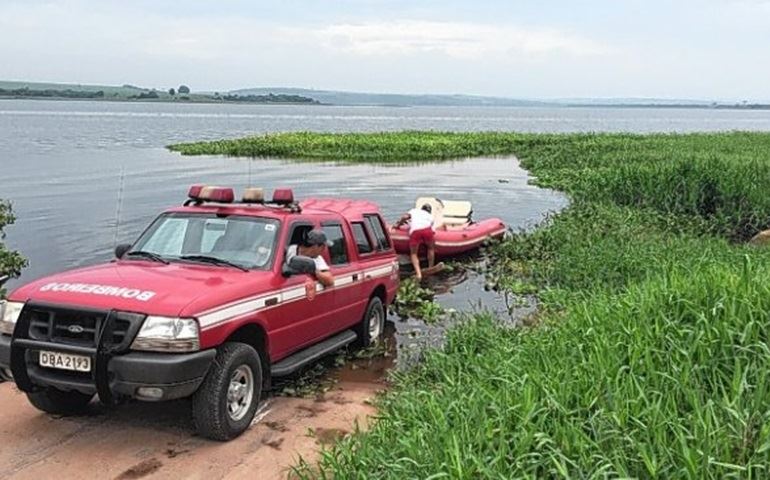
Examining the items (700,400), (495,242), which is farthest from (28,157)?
(700,400)

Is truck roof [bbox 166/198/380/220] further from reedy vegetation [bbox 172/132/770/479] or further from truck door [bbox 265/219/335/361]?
reedy vegetation [bbox 172/132/770/479]

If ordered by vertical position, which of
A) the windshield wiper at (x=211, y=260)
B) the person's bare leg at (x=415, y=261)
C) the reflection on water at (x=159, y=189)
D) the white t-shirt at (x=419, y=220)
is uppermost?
the windshield wiper at (x=211, y=260)

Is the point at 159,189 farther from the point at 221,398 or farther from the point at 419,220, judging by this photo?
the point at 221,398

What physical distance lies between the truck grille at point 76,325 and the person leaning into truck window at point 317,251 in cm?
229

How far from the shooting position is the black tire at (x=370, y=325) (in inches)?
369

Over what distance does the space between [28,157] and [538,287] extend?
4033 cm

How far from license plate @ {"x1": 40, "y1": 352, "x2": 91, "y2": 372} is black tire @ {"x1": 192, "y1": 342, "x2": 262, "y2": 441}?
87 centimetres

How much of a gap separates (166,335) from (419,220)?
966 cm

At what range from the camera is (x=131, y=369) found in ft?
18.9

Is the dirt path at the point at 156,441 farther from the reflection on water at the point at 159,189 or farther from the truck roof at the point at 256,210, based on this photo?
the reflection on water at the point at 159,189

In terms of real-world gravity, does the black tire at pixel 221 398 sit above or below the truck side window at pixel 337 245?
below

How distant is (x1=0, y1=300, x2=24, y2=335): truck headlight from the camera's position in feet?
20.5

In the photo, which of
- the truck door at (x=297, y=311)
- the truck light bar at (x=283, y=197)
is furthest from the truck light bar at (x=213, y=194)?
the truck door at (x=297, y=311)

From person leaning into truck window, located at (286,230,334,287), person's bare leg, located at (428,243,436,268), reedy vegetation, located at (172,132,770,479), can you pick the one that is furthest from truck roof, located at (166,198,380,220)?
person's bare leg, located at (428,243,436,268)
